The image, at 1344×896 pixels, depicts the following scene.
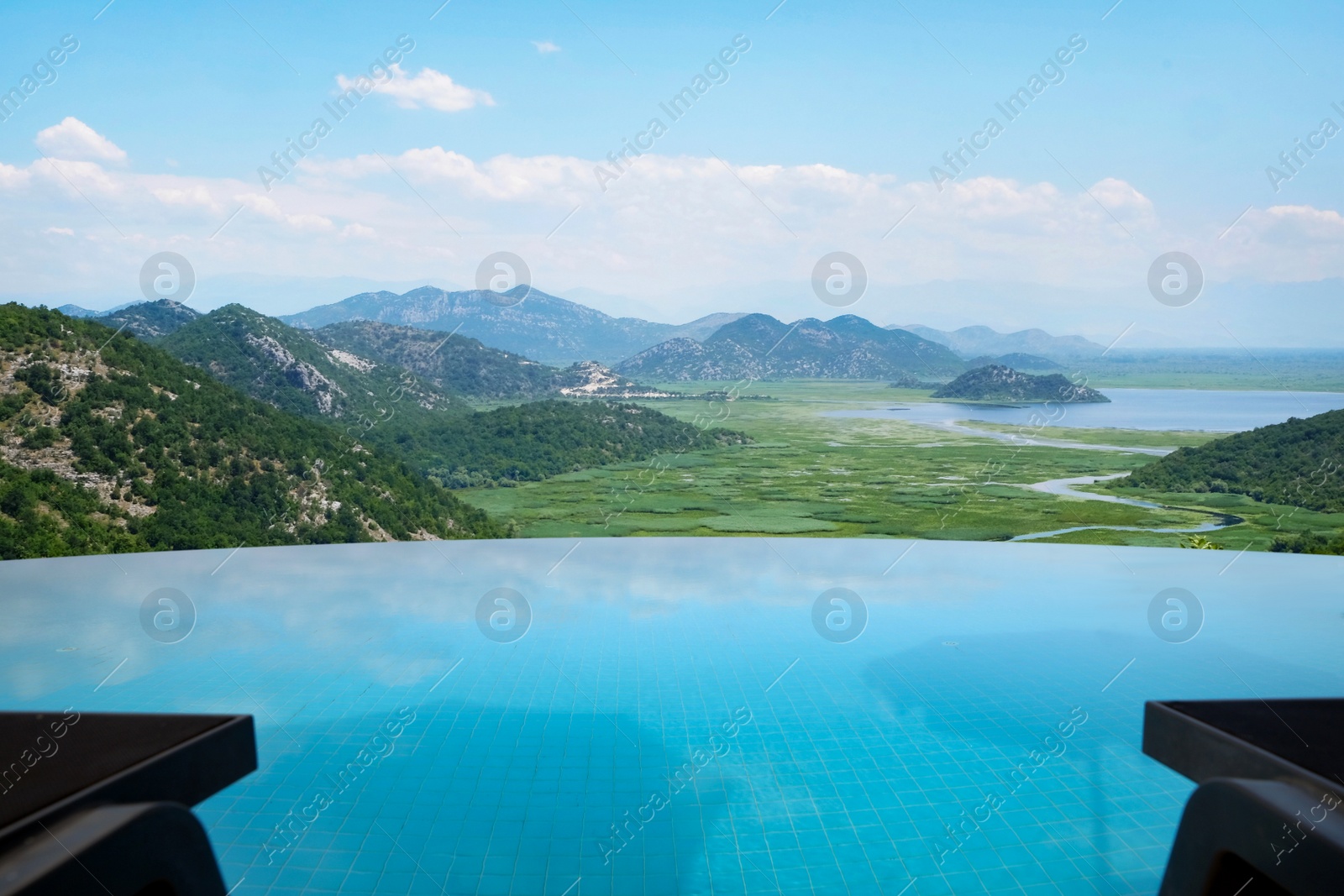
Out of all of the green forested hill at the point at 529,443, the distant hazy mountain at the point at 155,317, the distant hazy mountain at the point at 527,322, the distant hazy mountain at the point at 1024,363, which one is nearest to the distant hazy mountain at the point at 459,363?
the distant hazy mountain at the point at 527,322

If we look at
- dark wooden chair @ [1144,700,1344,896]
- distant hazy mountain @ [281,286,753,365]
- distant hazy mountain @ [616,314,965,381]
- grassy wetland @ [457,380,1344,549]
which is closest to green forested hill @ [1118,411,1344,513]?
grassy wetland @ [457,380,1344,549]

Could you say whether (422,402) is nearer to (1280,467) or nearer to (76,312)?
(76,312)

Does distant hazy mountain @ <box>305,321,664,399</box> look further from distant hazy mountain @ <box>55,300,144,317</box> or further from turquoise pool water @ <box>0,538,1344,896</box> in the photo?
turquoise pool water @ <box>0,538,1344,896</box>

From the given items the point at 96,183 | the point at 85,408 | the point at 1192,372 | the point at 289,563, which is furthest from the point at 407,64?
the point at 1192,372

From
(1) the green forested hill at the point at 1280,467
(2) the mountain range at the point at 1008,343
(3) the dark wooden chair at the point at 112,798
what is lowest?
(3) the dark wooden chair at the point at 112,798

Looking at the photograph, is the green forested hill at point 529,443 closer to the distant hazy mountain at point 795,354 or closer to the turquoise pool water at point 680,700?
the turquoise pool water at point 680,700

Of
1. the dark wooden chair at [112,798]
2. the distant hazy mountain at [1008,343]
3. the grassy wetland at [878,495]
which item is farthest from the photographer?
the distant hazy mountain at [1008,343]
